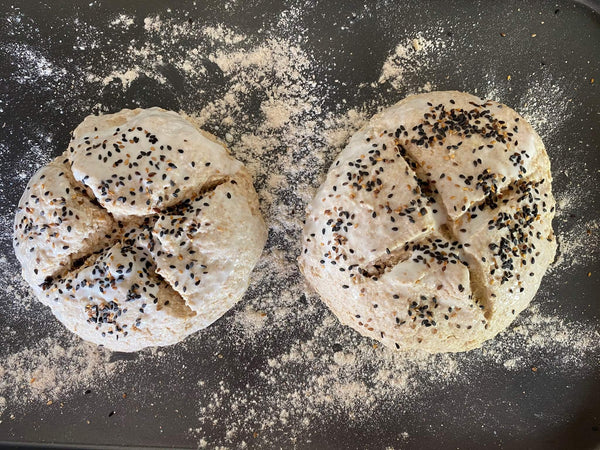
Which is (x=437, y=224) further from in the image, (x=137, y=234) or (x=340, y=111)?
(x=137, y=234)

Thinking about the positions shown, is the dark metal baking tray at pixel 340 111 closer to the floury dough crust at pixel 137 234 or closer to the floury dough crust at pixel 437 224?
the floury dough crust at pixel 137 234

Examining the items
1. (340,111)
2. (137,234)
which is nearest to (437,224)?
(340,111)

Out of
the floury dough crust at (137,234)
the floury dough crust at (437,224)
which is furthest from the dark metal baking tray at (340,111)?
the floury dough crust at (437,224)

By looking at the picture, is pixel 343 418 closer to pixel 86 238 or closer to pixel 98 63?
pixel 86 238

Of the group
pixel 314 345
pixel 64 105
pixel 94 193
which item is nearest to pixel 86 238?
pixel 94 193

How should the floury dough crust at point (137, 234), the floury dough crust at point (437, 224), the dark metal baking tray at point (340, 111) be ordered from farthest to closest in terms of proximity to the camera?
the dark metal baking tray at point (340, 111) < the floury dough crust at point (137, 234) < the floury dough crust at point (437, 224)
